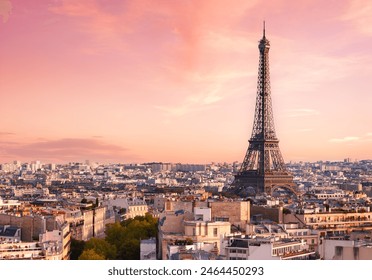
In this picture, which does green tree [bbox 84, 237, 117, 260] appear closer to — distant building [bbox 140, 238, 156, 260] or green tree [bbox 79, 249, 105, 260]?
distant building [bbox 140, 238, 156, 260]

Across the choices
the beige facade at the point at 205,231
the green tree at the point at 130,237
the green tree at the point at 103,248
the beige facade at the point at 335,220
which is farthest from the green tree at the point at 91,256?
the beige facade at the point at 335,220

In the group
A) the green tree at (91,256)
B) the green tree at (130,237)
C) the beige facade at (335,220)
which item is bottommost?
the green tree at (91,256)

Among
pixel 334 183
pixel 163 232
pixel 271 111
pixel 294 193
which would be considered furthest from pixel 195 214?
pixel 334 183

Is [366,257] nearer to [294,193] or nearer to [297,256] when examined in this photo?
[297,256]

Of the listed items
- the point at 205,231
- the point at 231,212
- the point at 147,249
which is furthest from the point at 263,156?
the point at 205,231

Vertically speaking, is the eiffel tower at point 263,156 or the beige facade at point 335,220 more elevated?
the eiffel tower at point 263,156

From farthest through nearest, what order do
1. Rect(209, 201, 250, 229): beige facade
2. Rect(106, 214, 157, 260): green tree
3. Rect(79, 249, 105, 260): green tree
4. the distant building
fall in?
Rect(209, 201, 250, 229): beige facade, Rect(106, 214, 157, 260): green tree, the distant building, Rect(79, 249, 105, 260): green tree

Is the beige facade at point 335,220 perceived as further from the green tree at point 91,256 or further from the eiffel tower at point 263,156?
the eiffel tower at point 263,156

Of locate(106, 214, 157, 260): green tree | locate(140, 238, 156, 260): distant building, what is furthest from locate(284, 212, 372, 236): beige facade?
locate(140, 238, 156, 260): distant building
